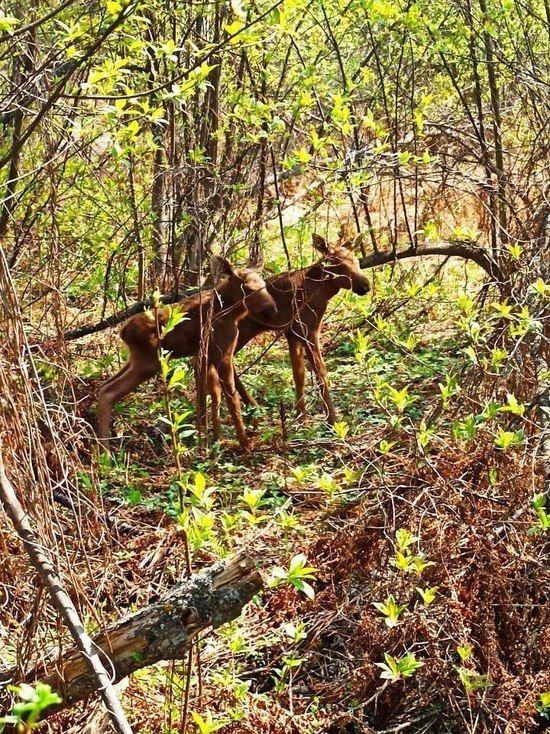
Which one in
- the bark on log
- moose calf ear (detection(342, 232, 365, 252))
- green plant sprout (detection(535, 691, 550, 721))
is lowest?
green plant sprout (detection(535, 691, 550, 721))

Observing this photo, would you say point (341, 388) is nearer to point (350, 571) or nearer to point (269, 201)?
point (269, 201)

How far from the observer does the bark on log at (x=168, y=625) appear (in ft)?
14.0

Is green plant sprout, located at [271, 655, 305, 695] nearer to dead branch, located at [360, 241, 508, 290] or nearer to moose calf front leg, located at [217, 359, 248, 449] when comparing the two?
moose calf front leg, located at [217, 359, 248, 449]

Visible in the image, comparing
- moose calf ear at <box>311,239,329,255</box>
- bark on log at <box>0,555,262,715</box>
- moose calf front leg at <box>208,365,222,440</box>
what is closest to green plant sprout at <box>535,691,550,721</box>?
bark on log at <box>0,555,262,715</box>

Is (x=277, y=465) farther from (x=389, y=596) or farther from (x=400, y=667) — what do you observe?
(x=400, y=667)

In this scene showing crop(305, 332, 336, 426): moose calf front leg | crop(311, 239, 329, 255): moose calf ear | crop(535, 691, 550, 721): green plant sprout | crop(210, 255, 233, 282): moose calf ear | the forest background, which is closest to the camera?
the forest background

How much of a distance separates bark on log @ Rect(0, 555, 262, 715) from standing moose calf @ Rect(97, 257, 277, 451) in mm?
3812

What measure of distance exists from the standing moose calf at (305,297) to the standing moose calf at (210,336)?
215mm

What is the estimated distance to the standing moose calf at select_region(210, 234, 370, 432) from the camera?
9.14m

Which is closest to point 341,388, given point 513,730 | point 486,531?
point 486,531

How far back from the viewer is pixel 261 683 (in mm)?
5312

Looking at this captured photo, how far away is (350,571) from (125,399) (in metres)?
4.10

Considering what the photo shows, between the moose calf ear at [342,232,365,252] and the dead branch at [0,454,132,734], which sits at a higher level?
the moose calf ear at [342,232,365,252]

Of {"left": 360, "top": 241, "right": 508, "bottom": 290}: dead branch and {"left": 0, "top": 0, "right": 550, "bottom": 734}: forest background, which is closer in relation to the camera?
{"left": 0, "top": 0, "right": 550, "bottom": 734}: forest background
